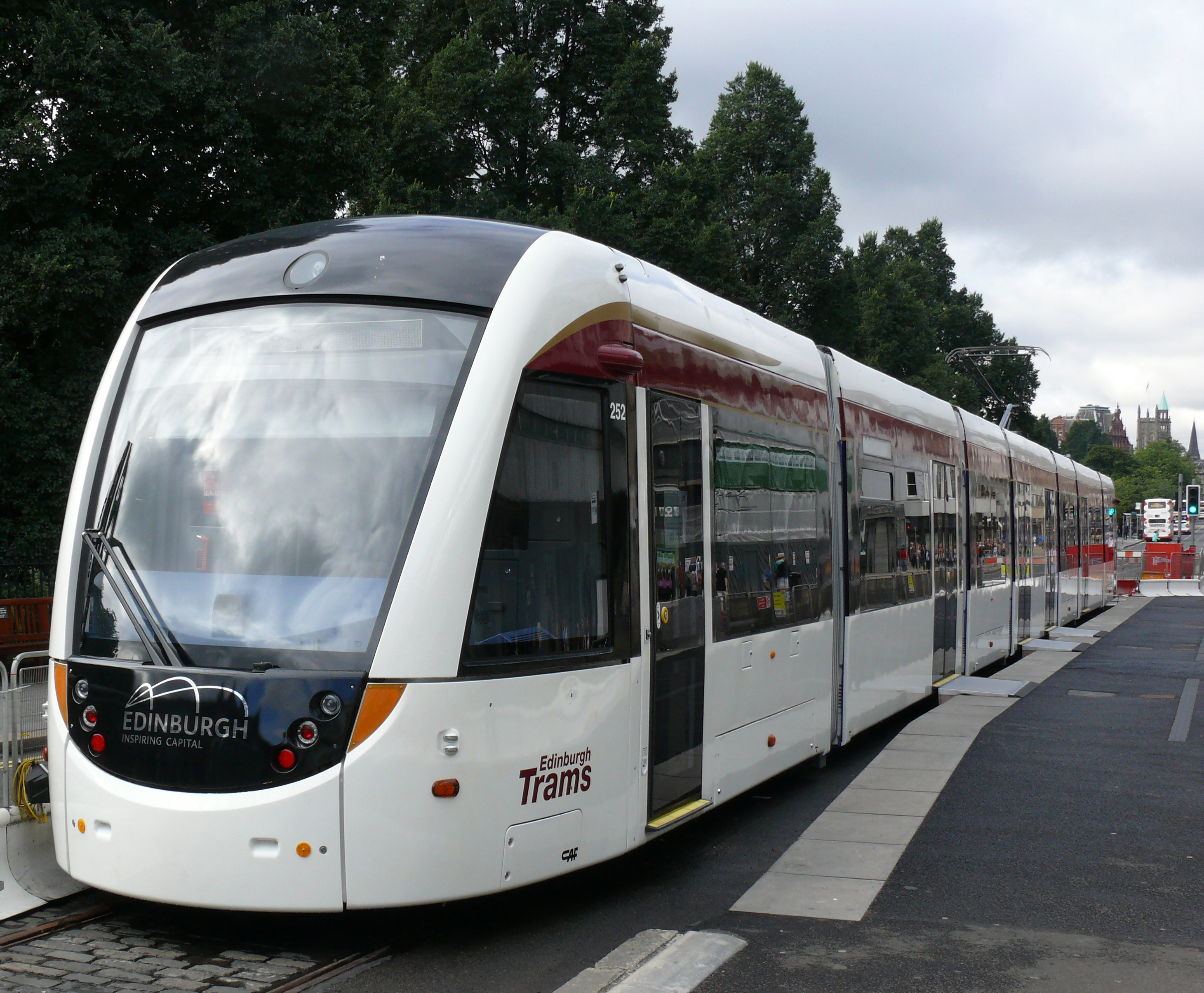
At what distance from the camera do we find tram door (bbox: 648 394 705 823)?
6.63 meters

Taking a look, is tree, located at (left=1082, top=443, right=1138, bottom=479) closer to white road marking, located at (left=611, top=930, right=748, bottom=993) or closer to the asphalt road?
the asphalt road

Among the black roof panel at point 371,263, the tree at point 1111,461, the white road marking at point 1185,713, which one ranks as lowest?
the white road marking at point 1185,713

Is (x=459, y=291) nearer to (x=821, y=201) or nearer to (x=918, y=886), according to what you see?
(x=918, y=886)

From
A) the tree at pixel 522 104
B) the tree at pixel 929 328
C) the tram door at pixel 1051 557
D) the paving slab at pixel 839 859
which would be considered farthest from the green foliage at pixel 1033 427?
the paving slab at pixel 839 859

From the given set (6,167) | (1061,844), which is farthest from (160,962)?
(6,167)

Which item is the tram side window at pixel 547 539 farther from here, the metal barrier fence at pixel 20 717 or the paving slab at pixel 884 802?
the paving slab at pixel 884 802

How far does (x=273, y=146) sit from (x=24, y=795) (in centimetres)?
1793

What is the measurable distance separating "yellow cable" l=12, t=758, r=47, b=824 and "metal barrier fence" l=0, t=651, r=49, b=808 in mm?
42

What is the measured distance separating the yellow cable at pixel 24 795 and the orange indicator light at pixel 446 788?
2323 mm

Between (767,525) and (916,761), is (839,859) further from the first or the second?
(916,761)

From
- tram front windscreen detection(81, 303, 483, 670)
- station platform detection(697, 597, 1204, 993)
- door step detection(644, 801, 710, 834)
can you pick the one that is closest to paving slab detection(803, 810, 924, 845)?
station platform detection(697, 597, 1204, 993)

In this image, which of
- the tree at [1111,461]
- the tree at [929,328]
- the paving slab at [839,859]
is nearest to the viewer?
the paving slab at [839,859]

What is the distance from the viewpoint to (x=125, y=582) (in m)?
5.66

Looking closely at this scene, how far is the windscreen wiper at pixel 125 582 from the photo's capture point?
17.8 ft
